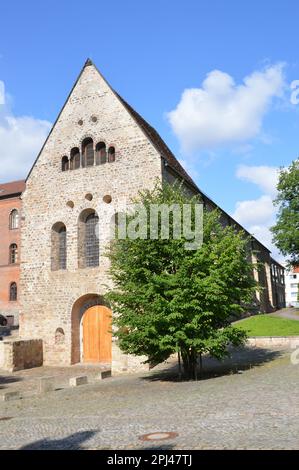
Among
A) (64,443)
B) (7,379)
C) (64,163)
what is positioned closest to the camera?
(64,443)

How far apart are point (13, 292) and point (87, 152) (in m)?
27.9

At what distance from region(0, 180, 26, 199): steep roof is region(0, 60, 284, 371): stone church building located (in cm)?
2548

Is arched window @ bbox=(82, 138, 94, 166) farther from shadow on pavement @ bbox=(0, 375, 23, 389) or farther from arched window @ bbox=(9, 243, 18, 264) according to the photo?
arched window @ bbox=(9, 243, 18, 264)

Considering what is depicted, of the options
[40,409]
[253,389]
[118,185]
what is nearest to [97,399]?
[40,409]

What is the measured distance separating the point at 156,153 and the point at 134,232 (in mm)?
6987

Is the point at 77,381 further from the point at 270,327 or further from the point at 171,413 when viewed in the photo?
the point at 270,327

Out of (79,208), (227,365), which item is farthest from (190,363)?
(79,208)

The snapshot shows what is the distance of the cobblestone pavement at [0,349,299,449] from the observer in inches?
310

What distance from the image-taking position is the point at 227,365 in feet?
61.2

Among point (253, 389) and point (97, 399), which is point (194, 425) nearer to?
point (253, 389)

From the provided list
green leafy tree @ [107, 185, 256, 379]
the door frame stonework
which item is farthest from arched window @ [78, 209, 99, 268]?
green leafy tree @ [107, 185, 256, 379]

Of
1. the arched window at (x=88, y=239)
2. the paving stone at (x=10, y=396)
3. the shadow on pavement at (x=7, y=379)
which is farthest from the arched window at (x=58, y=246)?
the paving stone at (x=10, y=396)

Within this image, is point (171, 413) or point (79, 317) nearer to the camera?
point (171, 413)

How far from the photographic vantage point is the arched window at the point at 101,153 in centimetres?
2454
